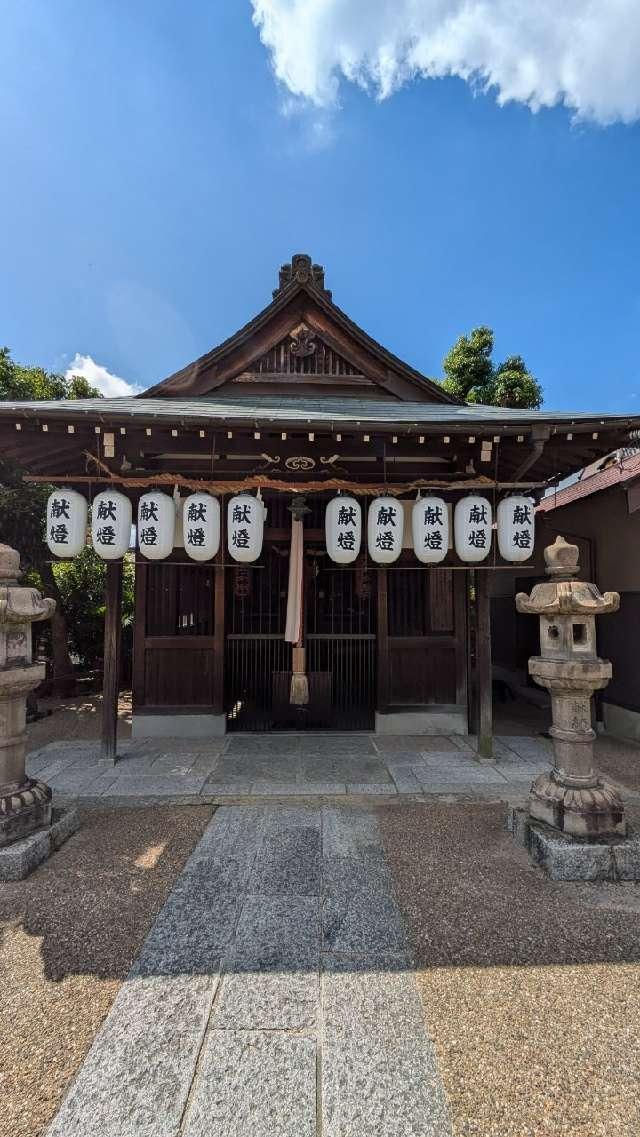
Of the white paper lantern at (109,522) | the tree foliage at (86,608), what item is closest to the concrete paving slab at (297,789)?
the white paper lantern at (109,522)

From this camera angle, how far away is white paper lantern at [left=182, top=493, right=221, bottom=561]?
6438mm

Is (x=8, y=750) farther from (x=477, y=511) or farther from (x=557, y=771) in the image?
(x=477, y=511)

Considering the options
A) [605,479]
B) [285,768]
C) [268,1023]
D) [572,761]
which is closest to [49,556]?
[285,768]

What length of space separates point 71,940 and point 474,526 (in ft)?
20.1

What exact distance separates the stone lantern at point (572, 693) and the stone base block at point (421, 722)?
12.0ft

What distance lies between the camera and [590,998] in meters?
2.73

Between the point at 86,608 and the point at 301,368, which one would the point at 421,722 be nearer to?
the point at 301,368

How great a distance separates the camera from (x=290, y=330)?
925 cm

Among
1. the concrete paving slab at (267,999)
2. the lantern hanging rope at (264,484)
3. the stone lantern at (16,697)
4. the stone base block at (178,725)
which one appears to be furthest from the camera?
the stone base block at (178,725)

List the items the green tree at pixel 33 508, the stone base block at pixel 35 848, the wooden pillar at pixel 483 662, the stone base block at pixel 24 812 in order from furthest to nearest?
the green tree at pixel 33 508, the wooden pillar at pixel 483 662, the stone base block at pixel 24 812, the stone base block at pixel 35 848

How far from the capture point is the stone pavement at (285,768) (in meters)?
5.62

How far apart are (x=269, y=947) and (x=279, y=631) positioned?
598cm

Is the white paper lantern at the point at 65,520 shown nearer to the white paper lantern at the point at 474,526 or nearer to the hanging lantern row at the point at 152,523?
the hanging lantern row at the point at 152,523

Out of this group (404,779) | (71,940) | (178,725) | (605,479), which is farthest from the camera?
(605,479)
